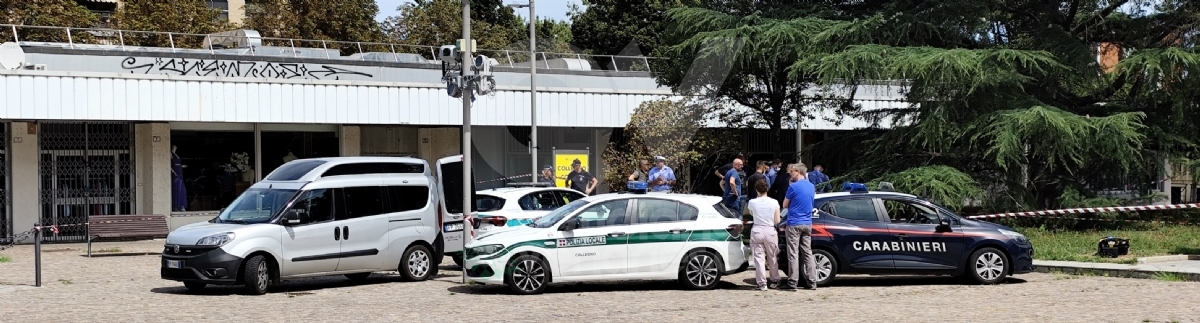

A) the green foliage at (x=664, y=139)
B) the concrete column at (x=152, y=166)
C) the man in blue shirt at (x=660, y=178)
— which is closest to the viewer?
the man in blue shirt at (x=660, y=178)

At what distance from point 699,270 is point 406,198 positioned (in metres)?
4.18

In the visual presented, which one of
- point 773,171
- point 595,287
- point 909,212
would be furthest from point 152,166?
point 909,212

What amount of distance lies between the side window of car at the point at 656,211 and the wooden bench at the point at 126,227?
1076cm

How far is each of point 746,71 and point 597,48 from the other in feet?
102

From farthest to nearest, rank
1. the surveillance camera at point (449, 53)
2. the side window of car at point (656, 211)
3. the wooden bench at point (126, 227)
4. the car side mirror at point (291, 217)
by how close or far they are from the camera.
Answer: the wooden bench at point (126, 227) → the surveillance camera at point (449, 53) → the car side mirror at point (291, 217) → the side window of car at point (656, 211)

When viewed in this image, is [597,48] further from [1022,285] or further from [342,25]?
[1022,285]

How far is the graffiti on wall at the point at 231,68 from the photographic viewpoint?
2730cm

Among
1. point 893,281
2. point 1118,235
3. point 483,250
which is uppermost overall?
point 483,250

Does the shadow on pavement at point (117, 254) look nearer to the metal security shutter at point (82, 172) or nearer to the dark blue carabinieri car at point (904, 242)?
the metal security shutter at point (82, 172)

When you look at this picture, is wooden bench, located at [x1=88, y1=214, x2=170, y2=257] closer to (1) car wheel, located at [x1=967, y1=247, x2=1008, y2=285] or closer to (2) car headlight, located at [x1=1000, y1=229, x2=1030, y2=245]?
(1) car wheel, located at [x1=967, y1=247, x2=1008, y2=285]

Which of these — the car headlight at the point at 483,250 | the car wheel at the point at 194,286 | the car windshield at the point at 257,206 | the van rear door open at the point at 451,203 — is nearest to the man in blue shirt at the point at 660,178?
the van rear door open at the point at 451,203

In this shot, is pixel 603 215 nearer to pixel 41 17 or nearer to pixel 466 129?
pixel 466 129

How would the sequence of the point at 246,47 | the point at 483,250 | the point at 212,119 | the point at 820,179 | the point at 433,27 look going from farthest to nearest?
the point at 433,27 < the point at 246,47 < the point at 212,119 < the point at 820,179 < the point at 483,250

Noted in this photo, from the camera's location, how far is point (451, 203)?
17.7 meters
